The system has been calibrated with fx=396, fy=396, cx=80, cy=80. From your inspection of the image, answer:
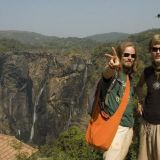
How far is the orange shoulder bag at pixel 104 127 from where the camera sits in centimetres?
401

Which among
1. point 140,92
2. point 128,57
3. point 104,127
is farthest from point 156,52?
point 104,127

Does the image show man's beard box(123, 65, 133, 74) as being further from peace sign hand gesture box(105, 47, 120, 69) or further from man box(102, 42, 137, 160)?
peace sign hand gesture box(105, 47, 120, 69)

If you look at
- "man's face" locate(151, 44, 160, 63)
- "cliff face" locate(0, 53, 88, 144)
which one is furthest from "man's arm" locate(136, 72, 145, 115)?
"cliff face" locate(0, 53, 88, 144)

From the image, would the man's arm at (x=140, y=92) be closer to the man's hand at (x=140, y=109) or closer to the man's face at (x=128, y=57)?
the man's hand at (x=140, y=109)

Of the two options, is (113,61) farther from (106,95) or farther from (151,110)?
(151,110)

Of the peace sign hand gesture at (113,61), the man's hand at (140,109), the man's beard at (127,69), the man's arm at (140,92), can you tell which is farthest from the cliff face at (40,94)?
the peace sign hand gesture at (113,61)

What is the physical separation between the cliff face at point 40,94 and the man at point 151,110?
133 feet

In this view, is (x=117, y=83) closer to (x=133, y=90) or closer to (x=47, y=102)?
(x=133, y=90)

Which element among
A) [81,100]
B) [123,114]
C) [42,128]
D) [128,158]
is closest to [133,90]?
[123,114]

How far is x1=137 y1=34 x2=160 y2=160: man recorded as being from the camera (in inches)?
160

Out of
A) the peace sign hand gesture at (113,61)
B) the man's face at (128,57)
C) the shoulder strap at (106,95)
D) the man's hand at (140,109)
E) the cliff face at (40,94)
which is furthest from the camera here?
the cliff face at (40,94)

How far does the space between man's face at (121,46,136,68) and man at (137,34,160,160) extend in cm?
20

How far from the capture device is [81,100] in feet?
156

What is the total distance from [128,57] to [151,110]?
1.96 ft
